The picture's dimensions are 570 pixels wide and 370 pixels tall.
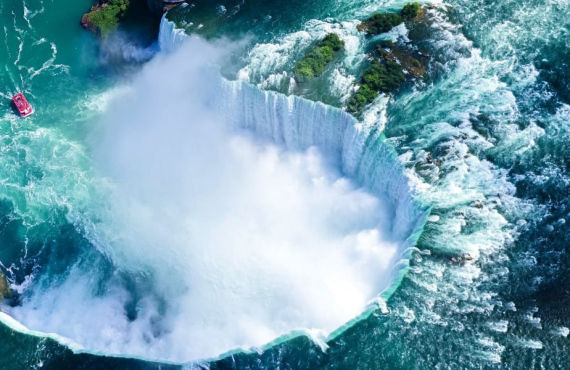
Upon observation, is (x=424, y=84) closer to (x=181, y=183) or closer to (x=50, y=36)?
(x=181, y=183)

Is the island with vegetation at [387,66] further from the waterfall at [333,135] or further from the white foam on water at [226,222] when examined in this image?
the white foam on water at [226,222]

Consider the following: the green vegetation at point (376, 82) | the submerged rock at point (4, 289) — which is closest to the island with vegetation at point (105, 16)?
the submerged rock at point (4, 289)

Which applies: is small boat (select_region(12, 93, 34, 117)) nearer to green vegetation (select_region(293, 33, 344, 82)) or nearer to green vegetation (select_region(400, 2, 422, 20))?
green vegetation (select_region(293, 33, 344, 82))

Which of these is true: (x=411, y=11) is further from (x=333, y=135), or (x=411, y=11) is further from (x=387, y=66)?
(x=333, y=135)

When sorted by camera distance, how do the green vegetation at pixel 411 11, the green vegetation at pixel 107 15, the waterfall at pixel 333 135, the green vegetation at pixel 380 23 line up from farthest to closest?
the green vegetation at pixel 107 15, the green vegetation at pixel 411 11, the green vegetation at pixel 380 23, the waterfall at pixel 333 135

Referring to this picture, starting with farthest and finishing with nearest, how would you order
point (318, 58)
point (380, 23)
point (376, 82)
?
point (380, 23)
point (318, 58)
point (376, 82)

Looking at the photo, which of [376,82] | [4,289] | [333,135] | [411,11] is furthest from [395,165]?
[4,289]

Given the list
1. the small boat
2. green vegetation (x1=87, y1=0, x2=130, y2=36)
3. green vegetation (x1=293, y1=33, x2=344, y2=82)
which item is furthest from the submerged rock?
green vegetation (x1=87, y1=0, x2=130, y2=36)
